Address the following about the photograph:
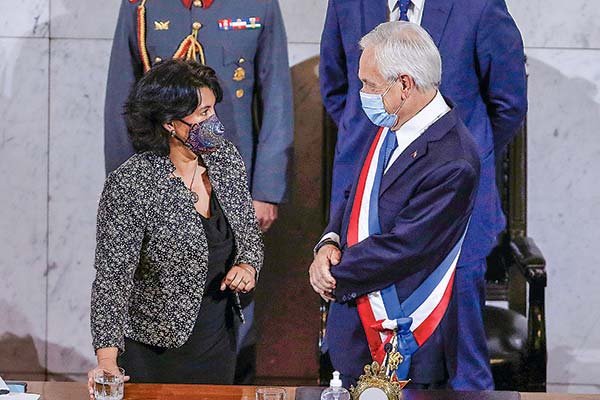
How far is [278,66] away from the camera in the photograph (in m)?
4.20

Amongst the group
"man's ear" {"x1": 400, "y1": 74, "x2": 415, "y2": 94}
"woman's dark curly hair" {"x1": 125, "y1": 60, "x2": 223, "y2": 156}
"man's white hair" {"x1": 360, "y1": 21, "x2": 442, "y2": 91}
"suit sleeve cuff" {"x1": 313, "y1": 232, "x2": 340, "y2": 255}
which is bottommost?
"suit sleeve cuff" {"x1": 313, "y1": 232, "x2": 340, "y2": 255}

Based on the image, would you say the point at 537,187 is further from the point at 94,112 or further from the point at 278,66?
the point at 94,112

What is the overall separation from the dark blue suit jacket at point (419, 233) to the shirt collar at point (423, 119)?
2 cm

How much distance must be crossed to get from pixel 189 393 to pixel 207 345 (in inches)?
28.2

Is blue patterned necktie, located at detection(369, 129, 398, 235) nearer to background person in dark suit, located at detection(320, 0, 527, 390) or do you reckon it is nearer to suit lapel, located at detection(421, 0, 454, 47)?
background person in dark suit, located at detection(320, 0, 527, 390)

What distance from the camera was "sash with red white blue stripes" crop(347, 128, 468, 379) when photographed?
10.3 ft

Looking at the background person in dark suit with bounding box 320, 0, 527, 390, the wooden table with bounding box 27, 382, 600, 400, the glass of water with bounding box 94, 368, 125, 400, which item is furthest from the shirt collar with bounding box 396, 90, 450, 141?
the glass of water with bounding box 94, 368, 125, 400

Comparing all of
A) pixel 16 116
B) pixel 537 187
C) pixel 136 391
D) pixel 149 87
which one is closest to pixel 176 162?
pixel 149 87

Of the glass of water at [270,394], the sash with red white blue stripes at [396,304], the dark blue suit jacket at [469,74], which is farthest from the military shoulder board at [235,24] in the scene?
the glass of water at [270,394]

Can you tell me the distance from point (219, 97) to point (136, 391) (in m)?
1.04

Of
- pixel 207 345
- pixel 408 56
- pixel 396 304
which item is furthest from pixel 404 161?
pixel 207 345

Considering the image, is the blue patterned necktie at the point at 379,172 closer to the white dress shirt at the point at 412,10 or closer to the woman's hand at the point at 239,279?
the woman's hand at the point at 239,279

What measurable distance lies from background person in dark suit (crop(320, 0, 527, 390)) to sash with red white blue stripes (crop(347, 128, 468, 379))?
39 centimetres

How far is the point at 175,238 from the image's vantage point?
3344 millimetres
